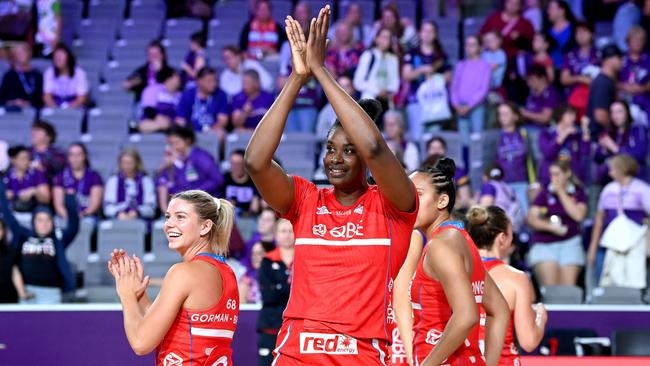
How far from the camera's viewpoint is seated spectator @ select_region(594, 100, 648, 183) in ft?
39.0

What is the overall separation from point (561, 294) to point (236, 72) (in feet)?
19.6

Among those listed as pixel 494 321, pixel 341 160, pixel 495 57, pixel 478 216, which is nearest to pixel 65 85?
pixel 495 57

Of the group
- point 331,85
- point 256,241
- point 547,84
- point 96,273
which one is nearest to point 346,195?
point 331,85

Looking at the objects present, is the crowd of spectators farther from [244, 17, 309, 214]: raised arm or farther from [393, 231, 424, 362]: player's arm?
[244, 17, 309, 214]: raised arm

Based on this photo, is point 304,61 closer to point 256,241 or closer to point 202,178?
point 256,241

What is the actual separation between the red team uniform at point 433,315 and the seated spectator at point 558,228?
225 inches

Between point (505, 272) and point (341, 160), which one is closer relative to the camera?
point (341, 160)

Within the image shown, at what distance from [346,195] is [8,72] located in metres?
10.9

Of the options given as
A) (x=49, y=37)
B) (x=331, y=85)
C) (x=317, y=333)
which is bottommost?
(x=317, y=333)

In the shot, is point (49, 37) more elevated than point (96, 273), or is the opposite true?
point (49, 37)

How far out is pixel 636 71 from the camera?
1324cm

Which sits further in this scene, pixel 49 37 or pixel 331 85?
pixel 49 37

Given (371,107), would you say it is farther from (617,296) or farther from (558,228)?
(558,228)

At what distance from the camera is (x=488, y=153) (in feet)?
40.9
